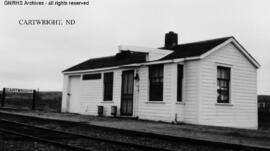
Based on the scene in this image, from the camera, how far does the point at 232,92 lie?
60.5ft

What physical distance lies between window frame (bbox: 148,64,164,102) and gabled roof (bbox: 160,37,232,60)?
725 millimetres

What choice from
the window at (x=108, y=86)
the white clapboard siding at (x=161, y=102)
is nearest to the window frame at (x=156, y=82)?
the white clapboard siding at (x=161, y=102)

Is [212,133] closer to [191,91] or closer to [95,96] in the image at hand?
[191,91]

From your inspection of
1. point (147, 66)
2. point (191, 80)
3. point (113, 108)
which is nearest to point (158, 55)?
point (147, 66)

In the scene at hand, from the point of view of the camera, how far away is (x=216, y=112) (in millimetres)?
17562

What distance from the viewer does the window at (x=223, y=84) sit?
1809 centimetres

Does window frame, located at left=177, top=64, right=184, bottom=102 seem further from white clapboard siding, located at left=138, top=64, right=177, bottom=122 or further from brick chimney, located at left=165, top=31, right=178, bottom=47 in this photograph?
brick chimney, located at left=165, top=31, right=178, bottom=47

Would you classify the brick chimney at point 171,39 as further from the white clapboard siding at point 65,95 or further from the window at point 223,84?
the white clapboard siding at point 65,95

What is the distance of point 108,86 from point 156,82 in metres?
4.68

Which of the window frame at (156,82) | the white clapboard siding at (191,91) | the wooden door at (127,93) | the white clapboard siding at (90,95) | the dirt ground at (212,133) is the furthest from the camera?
the white clapboard siding at (90,95)

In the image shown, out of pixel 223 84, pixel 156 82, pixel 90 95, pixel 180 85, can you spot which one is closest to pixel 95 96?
pixel 90 95

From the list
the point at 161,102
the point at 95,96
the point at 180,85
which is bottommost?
the point at 161,102

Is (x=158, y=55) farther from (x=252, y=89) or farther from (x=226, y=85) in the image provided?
(x=252, y=89)

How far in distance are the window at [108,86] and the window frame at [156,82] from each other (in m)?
3.87
